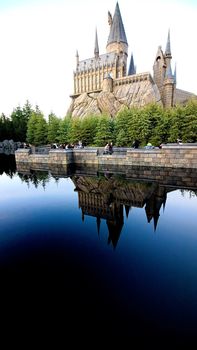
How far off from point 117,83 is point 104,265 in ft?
218

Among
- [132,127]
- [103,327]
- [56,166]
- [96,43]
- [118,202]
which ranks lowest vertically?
[103,327]

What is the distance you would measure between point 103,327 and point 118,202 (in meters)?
4.90

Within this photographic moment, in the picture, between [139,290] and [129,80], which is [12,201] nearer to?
[139,290]

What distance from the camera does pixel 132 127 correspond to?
33469 mm

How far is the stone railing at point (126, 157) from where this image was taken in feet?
43.1

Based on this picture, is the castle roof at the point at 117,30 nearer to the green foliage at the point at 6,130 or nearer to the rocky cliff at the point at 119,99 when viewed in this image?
the rocky cliff at the point at 119,99

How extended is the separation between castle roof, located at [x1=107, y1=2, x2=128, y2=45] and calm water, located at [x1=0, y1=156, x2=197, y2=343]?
7842cm

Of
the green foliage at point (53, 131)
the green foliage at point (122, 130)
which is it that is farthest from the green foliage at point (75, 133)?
the green foliage at point (122, 130)

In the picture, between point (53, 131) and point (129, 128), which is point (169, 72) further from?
point (53, 131)

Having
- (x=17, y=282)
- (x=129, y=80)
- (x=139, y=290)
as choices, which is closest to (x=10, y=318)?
(x=17, y=282)

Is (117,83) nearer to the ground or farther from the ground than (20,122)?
farther from the ground

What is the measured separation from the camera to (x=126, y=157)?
50.5ft

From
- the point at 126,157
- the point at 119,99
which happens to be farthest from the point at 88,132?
the point at 126,157

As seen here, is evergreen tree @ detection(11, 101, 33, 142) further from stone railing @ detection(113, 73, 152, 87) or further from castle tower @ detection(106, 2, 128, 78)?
castle tower @ detection(106, 2, 128, 78)
